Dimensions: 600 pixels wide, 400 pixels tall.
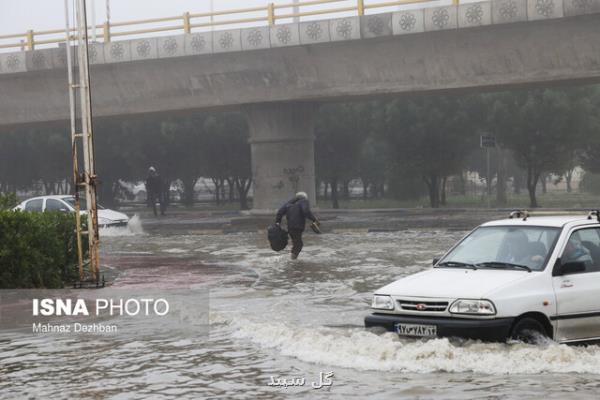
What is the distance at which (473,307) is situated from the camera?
9625 millimetres

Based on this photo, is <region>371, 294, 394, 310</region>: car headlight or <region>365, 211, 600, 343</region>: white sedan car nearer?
<region>365, 211, 600, 343</region>: white sedan car

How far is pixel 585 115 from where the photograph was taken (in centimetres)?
4988

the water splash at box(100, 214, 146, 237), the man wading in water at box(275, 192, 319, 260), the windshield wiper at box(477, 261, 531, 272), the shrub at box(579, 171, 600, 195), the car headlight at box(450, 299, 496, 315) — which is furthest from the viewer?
the shrub at box(579, 171, 600, 195)

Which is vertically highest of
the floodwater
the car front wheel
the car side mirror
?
the car side mirror

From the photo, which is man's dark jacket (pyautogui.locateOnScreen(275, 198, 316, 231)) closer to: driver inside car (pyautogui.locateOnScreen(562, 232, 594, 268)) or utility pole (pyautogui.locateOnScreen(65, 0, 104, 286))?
utility pole (pyautogui.locateOnScreen(65, 0, 104, 286))

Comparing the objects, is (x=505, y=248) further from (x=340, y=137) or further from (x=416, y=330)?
(x=340, y=137)

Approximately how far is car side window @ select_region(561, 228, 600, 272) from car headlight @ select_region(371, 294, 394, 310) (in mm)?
1734

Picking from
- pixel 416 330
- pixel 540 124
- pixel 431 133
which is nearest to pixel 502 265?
pixel 416 330

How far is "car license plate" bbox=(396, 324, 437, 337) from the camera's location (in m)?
9.80

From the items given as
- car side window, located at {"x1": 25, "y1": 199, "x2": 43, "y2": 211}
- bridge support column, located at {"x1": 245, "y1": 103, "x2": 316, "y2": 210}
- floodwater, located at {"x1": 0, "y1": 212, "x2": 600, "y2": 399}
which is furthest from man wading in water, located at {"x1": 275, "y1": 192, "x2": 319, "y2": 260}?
bridge support column, located at {"x1": 245, "y1": 103, "x2": 316, "y2": 210}

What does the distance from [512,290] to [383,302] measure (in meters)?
1.26

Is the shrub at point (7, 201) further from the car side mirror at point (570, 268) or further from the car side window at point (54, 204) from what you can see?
the car side window at point (54, 204)

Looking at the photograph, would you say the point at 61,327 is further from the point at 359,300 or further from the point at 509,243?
the point at 509,243

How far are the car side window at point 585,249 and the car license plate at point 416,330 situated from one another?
1590mm
